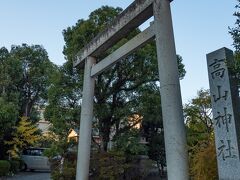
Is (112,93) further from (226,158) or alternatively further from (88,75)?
(226,158)

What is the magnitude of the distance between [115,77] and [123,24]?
5.19 meters

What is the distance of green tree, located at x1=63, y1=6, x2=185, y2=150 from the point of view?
1304cm

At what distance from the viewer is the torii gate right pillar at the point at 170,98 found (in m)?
6.10

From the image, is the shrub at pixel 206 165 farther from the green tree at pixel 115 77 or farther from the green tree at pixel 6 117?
the green tree at pixel 6 117

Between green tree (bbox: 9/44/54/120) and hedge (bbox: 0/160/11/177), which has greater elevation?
green tree (bbox: 9/44/54/120)

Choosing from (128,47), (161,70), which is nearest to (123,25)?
(128,47)

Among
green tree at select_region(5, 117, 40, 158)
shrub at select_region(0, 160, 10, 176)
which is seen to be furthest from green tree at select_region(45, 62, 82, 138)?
green tree at select_region(5, 117, 40, 158)

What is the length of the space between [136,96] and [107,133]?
2102 millimetres

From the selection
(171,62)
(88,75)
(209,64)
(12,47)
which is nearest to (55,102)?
(88,75)

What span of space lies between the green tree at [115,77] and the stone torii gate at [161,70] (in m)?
3.19

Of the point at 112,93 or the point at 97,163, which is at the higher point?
the point at 112,93

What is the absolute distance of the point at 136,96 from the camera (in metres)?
13.3

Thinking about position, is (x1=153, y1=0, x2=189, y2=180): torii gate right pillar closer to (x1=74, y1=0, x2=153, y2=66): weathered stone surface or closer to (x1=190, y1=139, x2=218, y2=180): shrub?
(x1=190, y1=139, x2=218, y2=180): shrub

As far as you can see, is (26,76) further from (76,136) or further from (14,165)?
(76,136)
